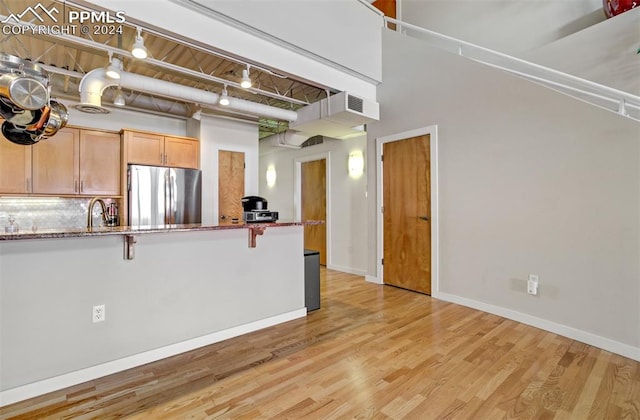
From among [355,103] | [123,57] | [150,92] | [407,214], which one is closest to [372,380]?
[407,214]

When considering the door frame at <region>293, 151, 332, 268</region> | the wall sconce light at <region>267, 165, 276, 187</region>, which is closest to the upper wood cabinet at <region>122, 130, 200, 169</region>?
the door frame at <region>293, 151, 332, 268</region>

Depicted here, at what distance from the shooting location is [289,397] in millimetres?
1918

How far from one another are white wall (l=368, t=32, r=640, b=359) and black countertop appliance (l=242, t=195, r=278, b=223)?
220 centimetres

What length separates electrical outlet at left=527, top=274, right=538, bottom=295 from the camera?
307cm

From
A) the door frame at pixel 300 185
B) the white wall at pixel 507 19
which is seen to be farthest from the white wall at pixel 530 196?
the door frame at pixel 300 185

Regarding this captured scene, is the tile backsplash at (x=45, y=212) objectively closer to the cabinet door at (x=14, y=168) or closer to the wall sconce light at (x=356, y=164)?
the cabinet door at (x=14, y=168)

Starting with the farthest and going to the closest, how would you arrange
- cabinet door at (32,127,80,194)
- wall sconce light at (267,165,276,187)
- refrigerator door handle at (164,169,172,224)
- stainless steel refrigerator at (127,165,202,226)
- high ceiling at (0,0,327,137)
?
wall sconce light at (267,165,276,187), refrigerator door handle at (164,169,172,224), stainless steel refrigerator at (127,165,202,226), cabinet door at (32,127,80,194), high ceiling at (0,0,327,137)

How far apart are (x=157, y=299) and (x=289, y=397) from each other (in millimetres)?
1275

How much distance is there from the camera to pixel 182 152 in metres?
4.84

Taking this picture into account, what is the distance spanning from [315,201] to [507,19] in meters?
4.18

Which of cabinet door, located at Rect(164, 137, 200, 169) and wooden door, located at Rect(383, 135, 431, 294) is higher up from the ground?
cabinet door, located at Rect(164, 137, 200, 169)

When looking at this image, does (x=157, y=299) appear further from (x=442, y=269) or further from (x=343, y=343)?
(x=442, y=269)

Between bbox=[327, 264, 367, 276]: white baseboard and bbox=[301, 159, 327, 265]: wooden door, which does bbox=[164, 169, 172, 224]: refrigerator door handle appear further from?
bbox=[327, 264, 367, 276]: white baseboard

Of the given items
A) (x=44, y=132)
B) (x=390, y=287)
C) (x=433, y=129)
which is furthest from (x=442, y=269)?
(x=44, y=132)
